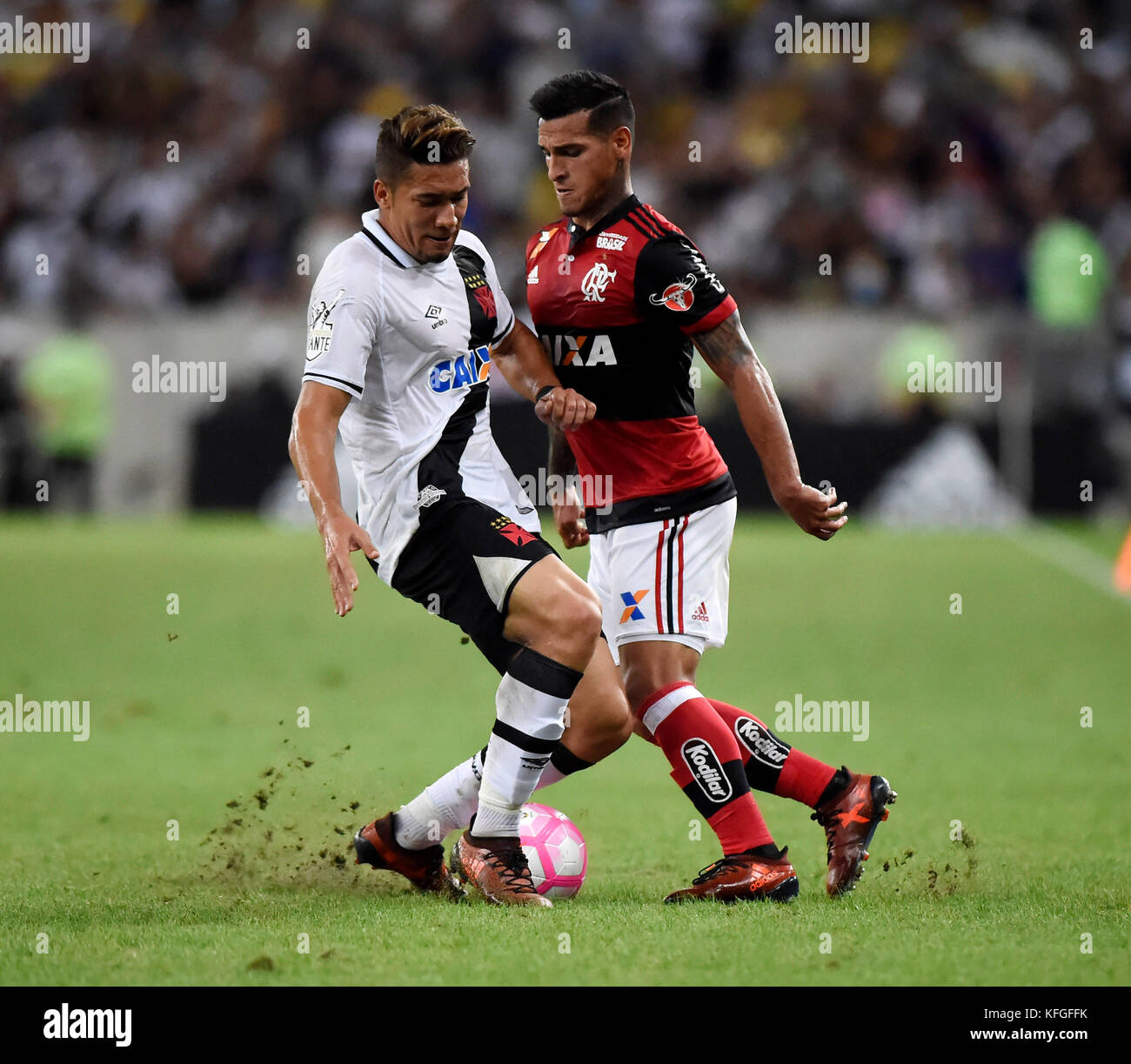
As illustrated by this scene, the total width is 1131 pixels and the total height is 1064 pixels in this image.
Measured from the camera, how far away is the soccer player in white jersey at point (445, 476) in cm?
514

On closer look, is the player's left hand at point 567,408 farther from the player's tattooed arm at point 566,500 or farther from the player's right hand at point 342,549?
the player's right hand at point 342,549

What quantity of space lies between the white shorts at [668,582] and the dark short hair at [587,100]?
133cm

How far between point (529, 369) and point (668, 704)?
120cm

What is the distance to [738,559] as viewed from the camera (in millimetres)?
15164

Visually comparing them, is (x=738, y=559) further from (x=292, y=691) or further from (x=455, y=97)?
(x=455, y=97)

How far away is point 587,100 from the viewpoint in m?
5.51

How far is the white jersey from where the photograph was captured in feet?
16.9

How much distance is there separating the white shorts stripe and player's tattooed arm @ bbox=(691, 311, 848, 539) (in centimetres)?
65

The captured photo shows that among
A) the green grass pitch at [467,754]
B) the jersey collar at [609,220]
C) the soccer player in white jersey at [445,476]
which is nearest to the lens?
the green grass pitch at [467,754]

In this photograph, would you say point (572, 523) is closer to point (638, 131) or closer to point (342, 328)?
point (342, 328)

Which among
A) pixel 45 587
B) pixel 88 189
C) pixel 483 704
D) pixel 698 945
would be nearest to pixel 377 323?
pixel 698 945

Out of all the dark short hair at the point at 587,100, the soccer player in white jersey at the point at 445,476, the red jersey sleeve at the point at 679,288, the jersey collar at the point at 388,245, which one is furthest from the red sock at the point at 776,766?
the dark short hair at the point at 587,100

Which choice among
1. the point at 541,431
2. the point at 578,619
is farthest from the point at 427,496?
the point at 541,431

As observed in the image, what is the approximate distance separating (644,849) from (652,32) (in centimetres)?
1771
